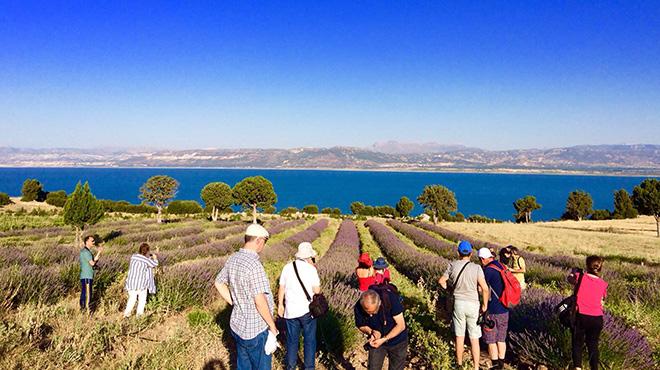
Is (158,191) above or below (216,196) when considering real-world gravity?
above

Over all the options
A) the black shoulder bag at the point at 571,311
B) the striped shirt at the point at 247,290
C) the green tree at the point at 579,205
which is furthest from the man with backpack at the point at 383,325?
the green tree at the point at 579,205

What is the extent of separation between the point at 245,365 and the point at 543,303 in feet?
17.9

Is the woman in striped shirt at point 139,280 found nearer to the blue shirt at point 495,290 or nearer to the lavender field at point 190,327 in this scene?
the lavender field at point 190,327

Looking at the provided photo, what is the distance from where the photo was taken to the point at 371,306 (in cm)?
393

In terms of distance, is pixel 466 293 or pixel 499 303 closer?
pixel 466 293

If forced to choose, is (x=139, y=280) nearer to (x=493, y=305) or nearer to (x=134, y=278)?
(x=134, y=278)

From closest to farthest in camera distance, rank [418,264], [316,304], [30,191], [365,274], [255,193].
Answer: [316,304], [365,274], [418,264], [255,193], [30,191]

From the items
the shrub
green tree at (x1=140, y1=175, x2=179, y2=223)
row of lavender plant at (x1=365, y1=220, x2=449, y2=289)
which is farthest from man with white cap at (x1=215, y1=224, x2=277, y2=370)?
the shrub

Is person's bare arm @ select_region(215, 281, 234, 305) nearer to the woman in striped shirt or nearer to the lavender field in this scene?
the lavender field

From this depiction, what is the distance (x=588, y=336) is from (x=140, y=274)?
25.5 feet

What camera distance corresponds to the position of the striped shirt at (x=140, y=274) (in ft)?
23.6

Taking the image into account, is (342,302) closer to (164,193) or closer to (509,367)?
(509,367)

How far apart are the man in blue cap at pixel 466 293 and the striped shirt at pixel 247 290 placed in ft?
9.89

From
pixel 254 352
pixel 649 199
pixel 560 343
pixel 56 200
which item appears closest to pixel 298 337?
pixel 254 352
